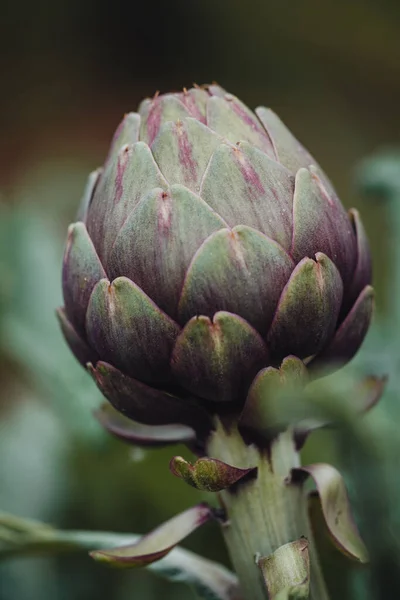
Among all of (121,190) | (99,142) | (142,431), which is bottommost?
(142,431)

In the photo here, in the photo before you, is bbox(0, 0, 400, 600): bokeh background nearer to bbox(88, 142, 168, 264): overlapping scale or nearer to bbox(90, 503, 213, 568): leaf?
bbox(90, 503, 213, 568): leaf

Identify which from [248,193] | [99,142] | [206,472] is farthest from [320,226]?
[99,142]

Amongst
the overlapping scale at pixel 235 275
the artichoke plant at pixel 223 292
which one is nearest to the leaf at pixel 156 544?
the artichoke plant at pixel 223 292

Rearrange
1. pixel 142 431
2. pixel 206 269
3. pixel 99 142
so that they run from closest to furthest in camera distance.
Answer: pixel 206 269 < pixel 142 431 < pixel 99 142

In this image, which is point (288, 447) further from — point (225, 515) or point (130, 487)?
point (130, 487)

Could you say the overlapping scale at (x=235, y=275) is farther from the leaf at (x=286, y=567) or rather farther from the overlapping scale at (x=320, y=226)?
the leaf at (x=286, y=567)

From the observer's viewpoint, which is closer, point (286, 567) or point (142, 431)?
point (286, 567)

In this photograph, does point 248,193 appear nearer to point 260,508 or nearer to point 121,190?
point 121,190
